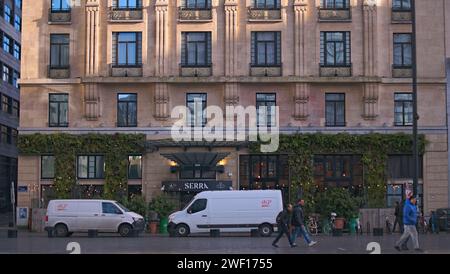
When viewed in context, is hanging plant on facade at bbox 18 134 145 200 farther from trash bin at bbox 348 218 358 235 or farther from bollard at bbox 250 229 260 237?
trash bin at bbox 348 218 358 235

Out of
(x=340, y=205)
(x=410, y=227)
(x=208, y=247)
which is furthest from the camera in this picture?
(x=340, y=205)

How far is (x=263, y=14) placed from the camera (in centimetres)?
4397

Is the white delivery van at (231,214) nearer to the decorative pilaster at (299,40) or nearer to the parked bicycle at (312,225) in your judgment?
the parked bicycle at (312,225)

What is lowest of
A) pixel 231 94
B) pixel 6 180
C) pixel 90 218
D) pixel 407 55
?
pixel 90 218

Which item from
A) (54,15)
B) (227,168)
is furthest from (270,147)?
(54,15)

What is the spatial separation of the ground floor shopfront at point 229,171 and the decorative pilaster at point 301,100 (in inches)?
98.8

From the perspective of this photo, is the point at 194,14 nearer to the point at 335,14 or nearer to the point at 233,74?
the point at 233,74

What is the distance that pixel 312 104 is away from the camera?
144ft

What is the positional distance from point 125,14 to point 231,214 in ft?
54.7

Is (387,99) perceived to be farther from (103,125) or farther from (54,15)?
(54,15)

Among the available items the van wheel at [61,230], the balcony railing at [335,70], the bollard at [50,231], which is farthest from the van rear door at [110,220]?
the balcony railing at [335,70]

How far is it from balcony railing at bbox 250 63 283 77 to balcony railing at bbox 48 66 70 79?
11976mm

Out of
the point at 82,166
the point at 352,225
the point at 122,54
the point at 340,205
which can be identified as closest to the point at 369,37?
the point at 340,205

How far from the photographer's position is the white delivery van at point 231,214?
34.2m
